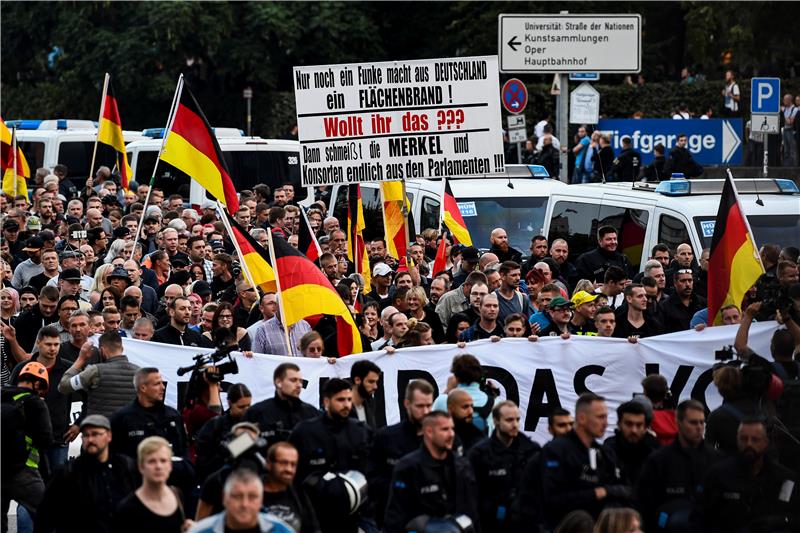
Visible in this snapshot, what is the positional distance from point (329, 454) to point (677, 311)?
5183 millimetres

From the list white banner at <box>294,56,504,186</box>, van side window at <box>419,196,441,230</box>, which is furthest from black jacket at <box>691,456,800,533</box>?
van side window at <box>419,196,441,230</box>

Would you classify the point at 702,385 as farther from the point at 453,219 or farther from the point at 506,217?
the point at 506,217

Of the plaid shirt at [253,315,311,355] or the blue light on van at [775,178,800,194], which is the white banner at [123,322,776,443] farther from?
the blue light on van at [775,178,800,194]

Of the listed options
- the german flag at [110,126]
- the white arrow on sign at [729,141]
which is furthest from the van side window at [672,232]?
the white arrow on sign at [729,141]

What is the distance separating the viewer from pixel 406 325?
1249cm

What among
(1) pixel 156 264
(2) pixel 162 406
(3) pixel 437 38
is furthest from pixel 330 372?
(3) pixel 437 38

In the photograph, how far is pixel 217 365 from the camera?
10.9 meters

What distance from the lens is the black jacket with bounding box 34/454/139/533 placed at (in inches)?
365

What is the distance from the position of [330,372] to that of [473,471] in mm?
2611

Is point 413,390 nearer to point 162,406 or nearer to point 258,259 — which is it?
point 162,406

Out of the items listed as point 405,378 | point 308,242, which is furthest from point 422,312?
point 308,242

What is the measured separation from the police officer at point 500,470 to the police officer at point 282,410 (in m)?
1.23

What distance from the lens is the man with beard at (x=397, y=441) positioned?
969 centimetres

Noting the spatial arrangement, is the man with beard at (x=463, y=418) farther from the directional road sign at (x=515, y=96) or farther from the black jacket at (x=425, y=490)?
the directional road sign at (x=515, y=96)
